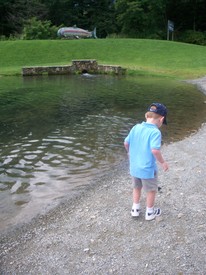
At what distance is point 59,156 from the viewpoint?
10.9 metres

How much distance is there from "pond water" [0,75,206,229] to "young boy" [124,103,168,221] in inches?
89.9

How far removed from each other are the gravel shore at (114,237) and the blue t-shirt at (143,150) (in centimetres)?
86

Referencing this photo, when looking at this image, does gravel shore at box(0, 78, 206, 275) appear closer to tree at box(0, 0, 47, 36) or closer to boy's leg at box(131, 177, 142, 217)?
boy's leg at box(131, 177, 142, 217)

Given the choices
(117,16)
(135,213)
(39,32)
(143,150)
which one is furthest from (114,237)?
(117,16)

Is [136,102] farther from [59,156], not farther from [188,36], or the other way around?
[188,36]

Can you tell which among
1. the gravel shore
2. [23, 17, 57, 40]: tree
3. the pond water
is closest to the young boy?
the gravel shore

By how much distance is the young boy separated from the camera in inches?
236

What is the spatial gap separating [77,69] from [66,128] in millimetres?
19937

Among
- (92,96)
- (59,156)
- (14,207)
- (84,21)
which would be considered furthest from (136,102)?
(84,21)

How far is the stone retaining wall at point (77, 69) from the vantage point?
104 feet

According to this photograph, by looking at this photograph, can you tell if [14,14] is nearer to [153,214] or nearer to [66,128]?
[66,128]

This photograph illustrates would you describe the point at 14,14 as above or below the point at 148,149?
above

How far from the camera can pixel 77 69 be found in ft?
110

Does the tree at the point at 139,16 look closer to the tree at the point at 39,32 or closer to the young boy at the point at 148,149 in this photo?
the tree at the point at 39,32
